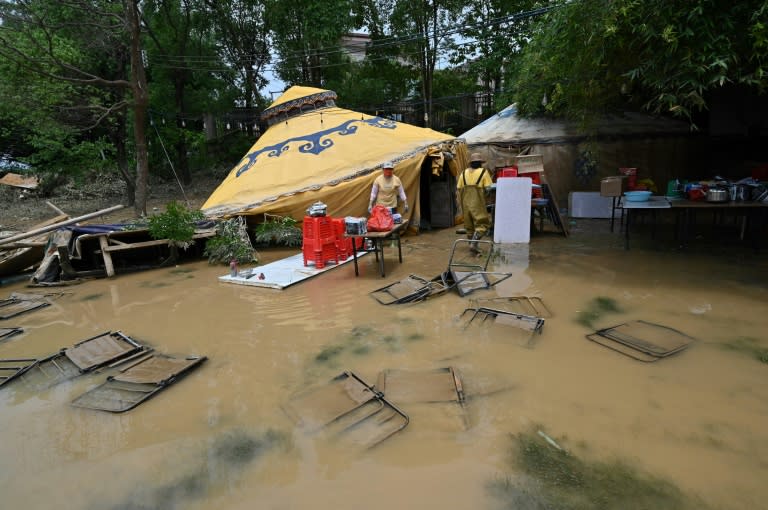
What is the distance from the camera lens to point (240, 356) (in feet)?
12.8

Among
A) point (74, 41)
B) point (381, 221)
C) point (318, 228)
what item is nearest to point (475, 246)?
point (381, 221)

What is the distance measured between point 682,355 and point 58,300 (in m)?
7.11

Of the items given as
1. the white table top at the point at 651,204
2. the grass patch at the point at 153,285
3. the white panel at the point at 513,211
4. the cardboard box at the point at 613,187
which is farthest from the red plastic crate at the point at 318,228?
the cardboard box at the point at 613,187

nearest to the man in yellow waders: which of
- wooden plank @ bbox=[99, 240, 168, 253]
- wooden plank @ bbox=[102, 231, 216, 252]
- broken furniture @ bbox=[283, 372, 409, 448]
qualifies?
wooden plank @ bbox=[102, 231, 216, 252]

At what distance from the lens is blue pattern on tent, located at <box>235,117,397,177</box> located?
9.81m

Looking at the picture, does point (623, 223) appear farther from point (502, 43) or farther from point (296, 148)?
point (502, 43)

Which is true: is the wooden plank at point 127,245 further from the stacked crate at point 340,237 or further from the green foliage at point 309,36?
the green foliage at point 309,36

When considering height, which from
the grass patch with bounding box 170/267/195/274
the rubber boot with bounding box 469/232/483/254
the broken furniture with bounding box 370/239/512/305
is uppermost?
the rubber boot with bounding box 469/232/483/254

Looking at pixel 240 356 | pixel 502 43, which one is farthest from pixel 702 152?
pixel 240 356

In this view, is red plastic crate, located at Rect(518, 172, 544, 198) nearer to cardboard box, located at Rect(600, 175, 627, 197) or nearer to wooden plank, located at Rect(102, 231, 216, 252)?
cardboard box, located at Rect(600, 175, 627, 197)

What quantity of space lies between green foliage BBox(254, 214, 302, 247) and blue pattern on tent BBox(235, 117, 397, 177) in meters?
2.00

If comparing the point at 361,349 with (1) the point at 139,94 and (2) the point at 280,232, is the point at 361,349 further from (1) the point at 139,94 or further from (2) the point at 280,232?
(1) the point at 139,94

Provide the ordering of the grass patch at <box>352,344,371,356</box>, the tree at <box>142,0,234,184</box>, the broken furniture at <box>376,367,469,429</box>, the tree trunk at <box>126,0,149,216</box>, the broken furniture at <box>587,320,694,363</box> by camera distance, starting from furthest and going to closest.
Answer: the tree at <box>142,0,234,184</box>, the tree trunk at <box>126,0,149,216</box>, the grass patch at <box>352,344,371,356</box>, the broken furniture at <box>587,320,694,363</box>, the broken furniture at <box>376,367,469,429</box>

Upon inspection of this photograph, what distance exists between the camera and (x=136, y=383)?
11.3ft
